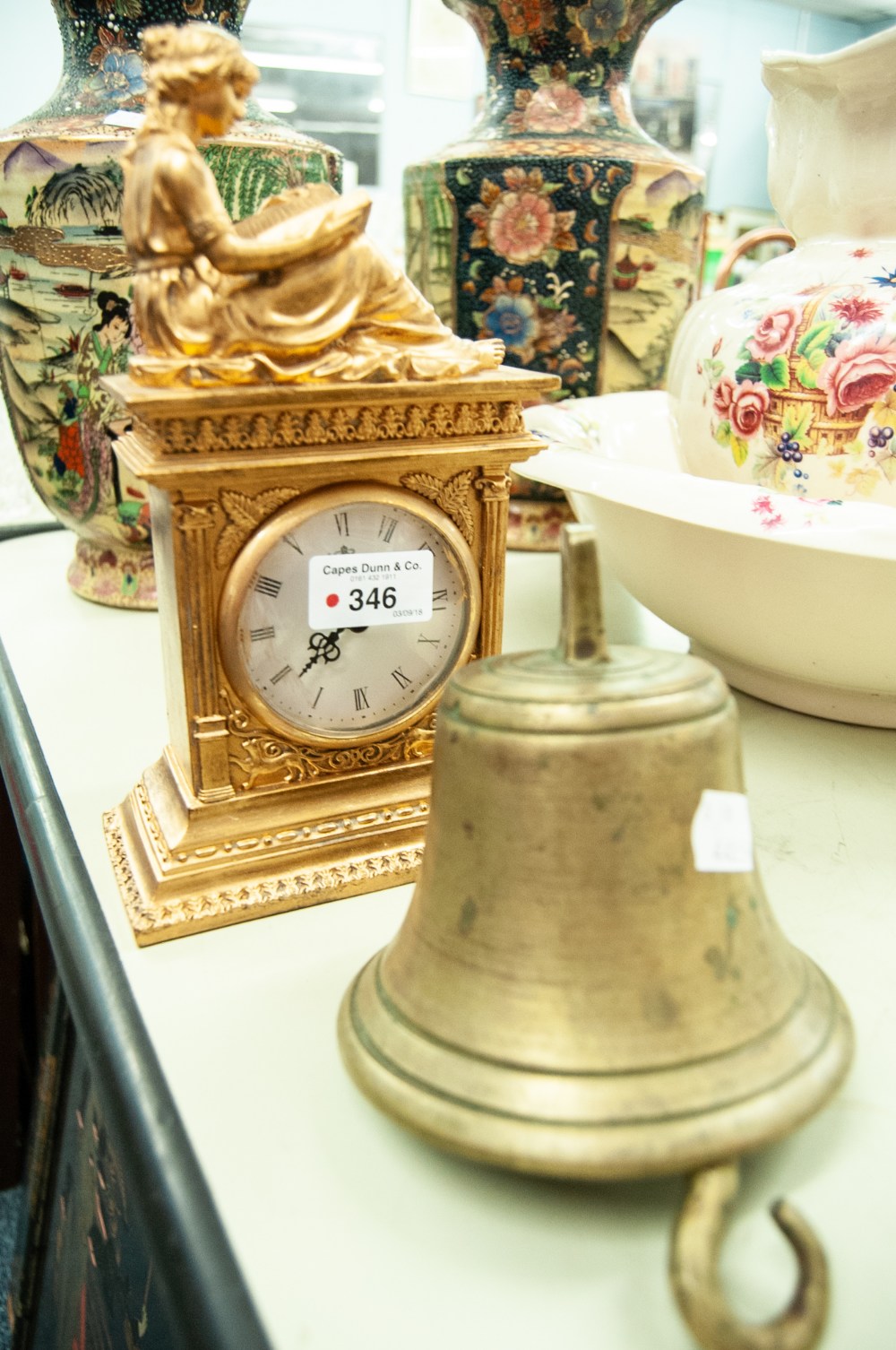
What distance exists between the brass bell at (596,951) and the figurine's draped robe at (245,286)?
23 cm

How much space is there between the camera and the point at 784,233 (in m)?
1.21

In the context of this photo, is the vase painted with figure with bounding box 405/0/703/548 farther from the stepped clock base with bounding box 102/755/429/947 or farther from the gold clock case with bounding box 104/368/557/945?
the stepped clock base with bounding box 102/755/429/947

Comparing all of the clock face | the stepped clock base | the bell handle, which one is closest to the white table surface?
the stepped clock base

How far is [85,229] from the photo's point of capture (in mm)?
1056

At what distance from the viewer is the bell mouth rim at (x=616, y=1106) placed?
0.44 m

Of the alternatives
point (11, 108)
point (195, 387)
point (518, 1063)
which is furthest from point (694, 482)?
point (11, 108)

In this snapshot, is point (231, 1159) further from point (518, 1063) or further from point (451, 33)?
point (451, 33)

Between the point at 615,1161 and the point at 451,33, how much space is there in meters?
3.17

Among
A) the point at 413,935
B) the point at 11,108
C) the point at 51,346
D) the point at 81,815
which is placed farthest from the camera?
the point at 11,108

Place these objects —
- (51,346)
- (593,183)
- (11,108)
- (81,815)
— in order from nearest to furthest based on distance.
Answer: (81,815) < (51,346) < (593,183) < (11,108)

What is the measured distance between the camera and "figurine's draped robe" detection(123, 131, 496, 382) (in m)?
0.61

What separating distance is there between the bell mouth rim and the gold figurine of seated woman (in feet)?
1.22

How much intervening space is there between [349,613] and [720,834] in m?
0.29

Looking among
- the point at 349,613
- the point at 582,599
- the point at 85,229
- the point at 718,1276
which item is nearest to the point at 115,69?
the point at 85,229
